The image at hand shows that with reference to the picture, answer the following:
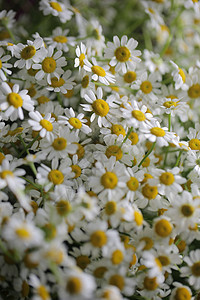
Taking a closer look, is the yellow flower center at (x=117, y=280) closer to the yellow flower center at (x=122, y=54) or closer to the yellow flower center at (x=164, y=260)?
the yellow flower center at (x=164, y=260)

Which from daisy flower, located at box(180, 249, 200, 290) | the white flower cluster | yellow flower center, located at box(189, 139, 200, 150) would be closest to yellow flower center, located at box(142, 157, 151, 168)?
the white flower cluster

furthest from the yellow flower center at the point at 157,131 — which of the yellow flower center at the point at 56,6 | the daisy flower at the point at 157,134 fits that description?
the yellow flower center at the point at 56,6

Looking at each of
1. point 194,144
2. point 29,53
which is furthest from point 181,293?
point 29,53

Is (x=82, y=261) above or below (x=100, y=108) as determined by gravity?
below

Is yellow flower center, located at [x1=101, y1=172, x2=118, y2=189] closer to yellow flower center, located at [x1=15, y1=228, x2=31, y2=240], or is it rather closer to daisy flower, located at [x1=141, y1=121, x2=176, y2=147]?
daisy flower, located at [x1=141, y1=121, x2=176, y2=147]

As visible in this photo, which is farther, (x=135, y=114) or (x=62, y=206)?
(x=135, y=114)

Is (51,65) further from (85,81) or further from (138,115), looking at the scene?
(138,115)
